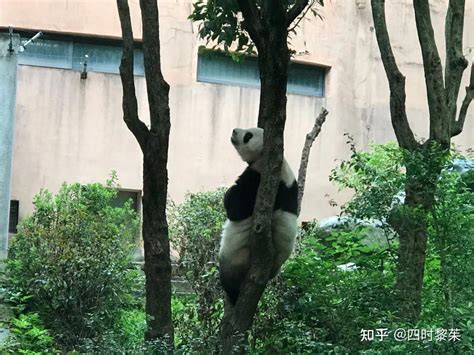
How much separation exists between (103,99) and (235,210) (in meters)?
8.80

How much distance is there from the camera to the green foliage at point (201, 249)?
23.1ft

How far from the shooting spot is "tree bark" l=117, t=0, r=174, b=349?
17.1ft

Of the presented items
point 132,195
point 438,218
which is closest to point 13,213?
point 132,195

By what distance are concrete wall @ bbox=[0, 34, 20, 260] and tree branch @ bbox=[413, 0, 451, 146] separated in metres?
6.67

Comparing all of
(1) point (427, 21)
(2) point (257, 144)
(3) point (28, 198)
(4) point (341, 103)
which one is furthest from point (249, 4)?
(4) point (341, 103)

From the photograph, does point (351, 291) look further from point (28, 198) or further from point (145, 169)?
point (28, 198)

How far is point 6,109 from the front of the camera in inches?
453

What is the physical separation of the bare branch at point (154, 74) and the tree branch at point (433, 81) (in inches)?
89.5

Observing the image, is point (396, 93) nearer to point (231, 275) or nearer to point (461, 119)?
point (461, 119)

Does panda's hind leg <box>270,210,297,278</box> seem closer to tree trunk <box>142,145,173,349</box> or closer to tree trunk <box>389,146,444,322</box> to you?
tree trunk <box>389,146,444,322</box>

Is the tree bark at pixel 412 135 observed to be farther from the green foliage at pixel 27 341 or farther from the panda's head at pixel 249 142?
the green foliage at pixel 27 341

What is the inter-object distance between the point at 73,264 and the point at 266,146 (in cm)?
348

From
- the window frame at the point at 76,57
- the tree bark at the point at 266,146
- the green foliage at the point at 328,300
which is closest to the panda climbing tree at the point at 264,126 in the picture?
the tree bark at the point at 266,146

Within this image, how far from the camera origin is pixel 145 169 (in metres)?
5.30
